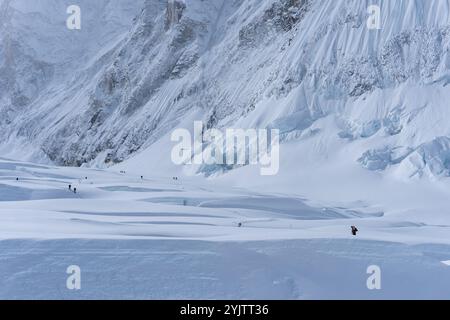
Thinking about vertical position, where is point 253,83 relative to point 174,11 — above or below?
below

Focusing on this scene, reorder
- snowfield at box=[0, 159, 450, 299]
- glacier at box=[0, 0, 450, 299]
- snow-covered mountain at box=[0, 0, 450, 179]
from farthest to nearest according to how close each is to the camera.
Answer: snow-covered mountain at box=[0, 0, 450, 179] < glacier at box=[0, 0, 450, 299] < snowfield at box=[0, 159, 450, 299]

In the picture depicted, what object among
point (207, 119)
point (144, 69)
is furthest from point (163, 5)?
point (207, 119)

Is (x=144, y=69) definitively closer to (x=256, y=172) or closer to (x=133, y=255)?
(x=256, y=172)

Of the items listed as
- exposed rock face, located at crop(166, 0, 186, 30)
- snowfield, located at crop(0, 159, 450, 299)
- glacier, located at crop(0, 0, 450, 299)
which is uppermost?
exposed rock face, located at crop(166, 0, 186, 30)

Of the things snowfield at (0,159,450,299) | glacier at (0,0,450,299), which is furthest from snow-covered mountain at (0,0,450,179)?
snowfield at (0,159,450,299)

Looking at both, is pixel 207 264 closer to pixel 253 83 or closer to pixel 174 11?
pixel 253 83

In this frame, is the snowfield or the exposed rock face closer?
the snowfield

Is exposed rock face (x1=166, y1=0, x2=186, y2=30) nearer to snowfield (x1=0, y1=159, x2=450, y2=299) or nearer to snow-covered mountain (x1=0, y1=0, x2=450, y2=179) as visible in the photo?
snow-covered mountain (x1=0, y1=0, x2=450, y2=179)

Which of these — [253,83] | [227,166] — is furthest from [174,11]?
[227,166]

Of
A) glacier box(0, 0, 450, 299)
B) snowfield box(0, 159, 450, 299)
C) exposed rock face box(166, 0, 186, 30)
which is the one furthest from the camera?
exposed rock face box(166, 0, 186, 30)
